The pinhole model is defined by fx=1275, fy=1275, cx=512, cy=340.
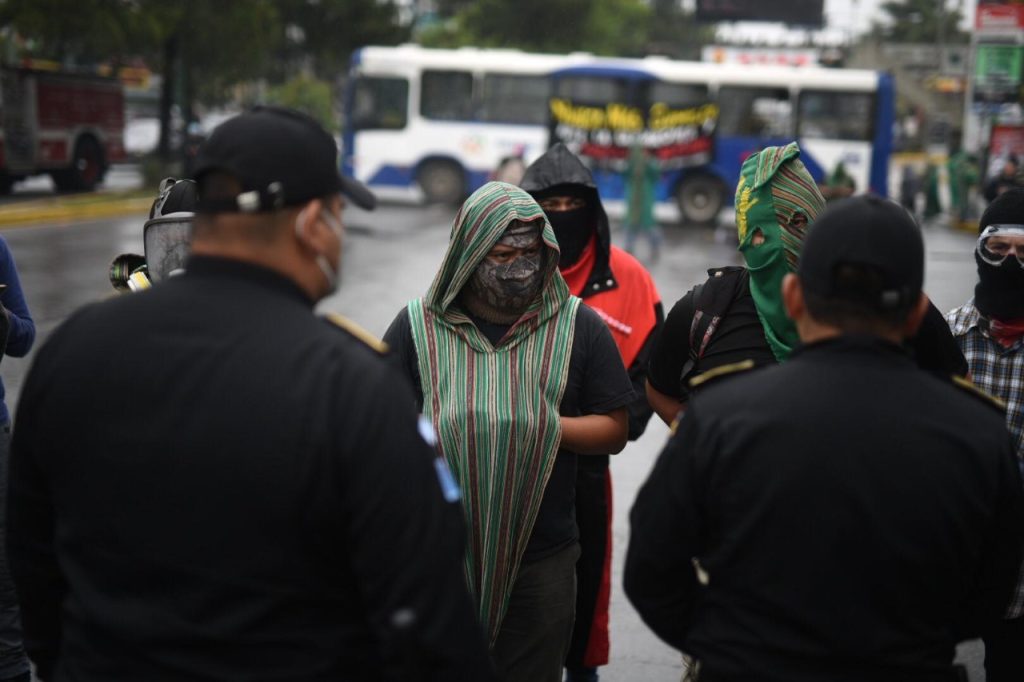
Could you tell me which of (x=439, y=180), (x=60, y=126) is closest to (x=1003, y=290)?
(x=439, y=180)

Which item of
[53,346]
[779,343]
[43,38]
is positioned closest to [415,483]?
[53,346]

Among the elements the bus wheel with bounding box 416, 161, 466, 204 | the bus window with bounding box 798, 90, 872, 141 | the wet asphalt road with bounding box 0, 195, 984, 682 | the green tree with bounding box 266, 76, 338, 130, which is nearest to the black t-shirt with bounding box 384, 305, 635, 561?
the wet asphalt road with bounding box 0, 195, 984, 682

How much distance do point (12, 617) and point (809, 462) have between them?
2707 millimetres

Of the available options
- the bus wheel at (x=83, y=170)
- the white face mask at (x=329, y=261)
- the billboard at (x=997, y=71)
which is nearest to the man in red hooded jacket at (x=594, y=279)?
the white face mask at (x=329, y=261)

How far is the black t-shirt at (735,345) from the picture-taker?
326 cm

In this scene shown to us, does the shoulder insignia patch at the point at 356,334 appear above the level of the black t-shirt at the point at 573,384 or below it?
above

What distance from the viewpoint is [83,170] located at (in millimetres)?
27891

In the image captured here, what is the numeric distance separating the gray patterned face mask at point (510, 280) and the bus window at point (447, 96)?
24567 millimetres

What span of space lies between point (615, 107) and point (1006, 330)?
23742mm

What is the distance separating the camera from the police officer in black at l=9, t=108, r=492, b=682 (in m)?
1.90

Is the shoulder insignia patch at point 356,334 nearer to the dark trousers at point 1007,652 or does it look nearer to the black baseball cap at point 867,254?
the black baseball cap at point 867,254

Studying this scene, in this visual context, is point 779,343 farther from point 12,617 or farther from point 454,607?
point 12,617

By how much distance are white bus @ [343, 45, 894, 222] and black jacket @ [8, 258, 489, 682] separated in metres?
24.7

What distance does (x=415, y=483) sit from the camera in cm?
195
